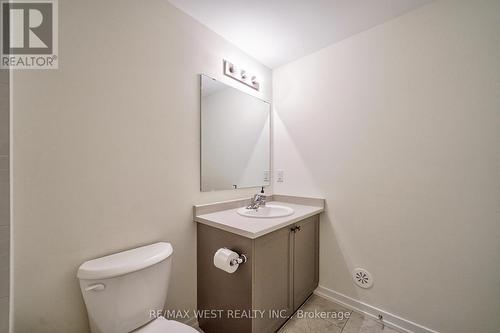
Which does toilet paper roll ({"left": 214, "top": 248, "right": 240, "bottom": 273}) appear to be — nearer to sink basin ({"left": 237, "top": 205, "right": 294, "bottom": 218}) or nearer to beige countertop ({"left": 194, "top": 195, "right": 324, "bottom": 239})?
beige countertop ({"left": 194, "top": 195, "right": 324, "bottom": 239})

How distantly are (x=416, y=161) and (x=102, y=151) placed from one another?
199 centimetres

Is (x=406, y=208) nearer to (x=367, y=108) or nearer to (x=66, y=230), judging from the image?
(x=367, y=108)

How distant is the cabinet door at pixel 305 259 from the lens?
152 cm

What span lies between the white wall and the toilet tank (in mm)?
1418

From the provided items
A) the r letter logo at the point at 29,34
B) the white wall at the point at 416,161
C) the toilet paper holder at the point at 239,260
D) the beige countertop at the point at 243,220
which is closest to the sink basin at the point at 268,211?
the beige countertop at the point at 243,220

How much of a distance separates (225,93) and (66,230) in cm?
139

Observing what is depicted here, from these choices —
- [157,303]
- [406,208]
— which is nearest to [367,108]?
[406,208]

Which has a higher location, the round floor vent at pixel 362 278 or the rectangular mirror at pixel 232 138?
the rectangular mirror at pixel 232 138

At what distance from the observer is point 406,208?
1391 mm

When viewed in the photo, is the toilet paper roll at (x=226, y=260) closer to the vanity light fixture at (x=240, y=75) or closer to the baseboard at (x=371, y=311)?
the baseboard at (x=371, y=311)

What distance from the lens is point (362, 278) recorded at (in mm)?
1574

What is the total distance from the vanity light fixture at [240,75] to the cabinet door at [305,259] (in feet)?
4.54

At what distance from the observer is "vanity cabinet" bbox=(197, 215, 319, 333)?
116cm

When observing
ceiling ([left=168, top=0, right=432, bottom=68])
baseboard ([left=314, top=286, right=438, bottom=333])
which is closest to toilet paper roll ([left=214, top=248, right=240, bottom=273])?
baseboard ([left=314, top=286, right=438, bottom=333])
